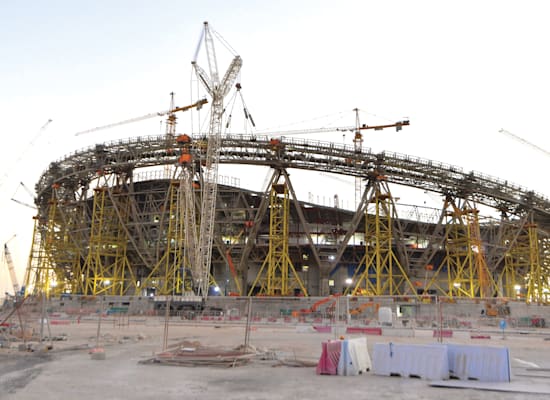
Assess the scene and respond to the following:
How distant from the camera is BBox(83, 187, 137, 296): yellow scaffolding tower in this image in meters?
64.1

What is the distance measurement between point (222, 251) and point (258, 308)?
1713 centimetres

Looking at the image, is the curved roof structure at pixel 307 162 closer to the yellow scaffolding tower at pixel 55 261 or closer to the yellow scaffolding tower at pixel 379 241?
the yellow scaffolding tower at pixel 379 241

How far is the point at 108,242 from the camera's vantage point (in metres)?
65.2

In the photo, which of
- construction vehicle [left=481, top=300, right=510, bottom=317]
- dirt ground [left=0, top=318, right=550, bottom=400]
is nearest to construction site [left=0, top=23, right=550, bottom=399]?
construction vehicle [left=481, top=300, right=510, bottom=317]

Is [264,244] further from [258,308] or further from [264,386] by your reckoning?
[264,386]

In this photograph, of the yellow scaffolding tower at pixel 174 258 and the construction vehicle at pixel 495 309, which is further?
the yellow scaffolding tower at pixel 174 258

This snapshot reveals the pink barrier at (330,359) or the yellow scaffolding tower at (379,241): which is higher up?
the yellow scaffolding tower at (379,241)

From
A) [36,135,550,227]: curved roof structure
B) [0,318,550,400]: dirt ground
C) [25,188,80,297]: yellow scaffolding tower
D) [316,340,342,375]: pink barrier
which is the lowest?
[0,318,550,400]: dirt ground

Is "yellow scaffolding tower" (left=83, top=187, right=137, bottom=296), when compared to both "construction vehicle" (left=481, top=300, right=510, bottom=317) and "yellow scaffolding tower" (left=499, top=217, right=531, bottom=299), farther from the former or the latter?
"yellow scaffolding tower" (left=499, top=217, right=531, bottom=299)

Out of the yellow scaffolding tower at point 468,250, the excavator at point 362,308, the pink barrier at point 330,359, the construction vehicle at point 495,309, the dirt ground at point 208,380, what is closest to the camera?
the dirt ground at point 208,380

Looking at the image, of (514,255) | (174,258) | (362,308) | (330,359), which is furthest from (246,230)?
(330,359)

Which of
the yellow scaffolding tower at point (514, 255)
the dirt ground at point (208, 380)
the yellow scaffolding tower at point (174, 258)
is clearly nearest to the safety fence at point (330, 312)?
the yellow scaffolding tower at point (174, 258)

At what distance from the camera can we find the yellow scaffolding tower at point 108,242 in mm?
64062

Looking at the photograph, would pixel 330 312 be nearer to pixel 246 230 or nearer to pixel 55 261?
pixel 246 230
